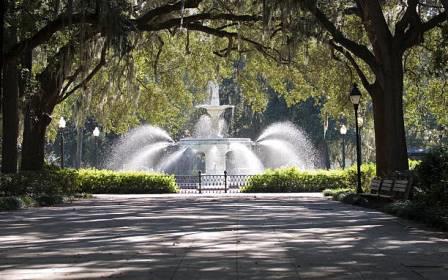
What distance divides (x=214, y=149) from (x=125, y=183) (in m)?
5.92

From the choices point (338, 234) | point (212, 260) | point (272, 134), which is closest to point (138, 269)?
point (212, 260)

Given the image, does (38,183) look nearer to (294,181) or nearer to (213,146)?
(294,181)

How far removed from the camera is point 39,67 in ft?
97.2

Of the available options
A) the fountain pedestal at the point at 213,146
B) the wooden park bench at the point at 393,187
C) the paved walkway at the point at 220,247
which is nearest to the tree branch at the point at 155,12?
the paved walkway at the point at 220,247

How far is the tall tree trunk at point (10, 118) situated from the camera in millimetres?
20172

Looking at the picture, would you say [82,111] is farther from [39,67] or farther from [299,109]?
[299,109]

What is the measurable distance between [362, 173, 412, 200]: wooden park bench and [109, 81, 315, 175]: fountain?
15.8 m

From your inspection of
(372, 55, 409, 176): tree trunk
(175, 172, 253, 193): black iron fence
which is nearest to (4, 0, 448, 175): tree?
(372, 55, 409, 176): tree trunk

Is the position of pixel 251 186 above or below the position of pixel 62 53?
below

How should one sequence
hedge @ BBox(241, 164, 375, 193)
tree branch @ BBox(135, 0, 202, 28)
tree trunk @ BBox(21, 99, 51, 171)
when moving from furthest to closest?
hedge @ BBox(241, 164, 375, 193)
tree trunk @ BBox(21, 99, 51, 171)
tree branch @ BBox(135, 0, 202, 28)

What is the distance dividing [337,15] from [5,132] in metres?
11.4

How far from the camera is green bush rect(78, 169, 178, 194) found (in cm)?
3036

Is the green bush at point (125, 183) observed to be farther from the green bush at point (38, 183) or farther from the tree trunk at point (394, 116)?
the tree trunk at point (394, 116)

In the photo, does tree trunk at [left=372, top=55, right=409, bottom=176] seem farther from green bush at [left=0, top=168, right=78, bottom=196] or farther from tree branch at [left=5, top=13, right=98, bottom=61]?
green bush at [left=0, top=168, right=78, bottom=196]
